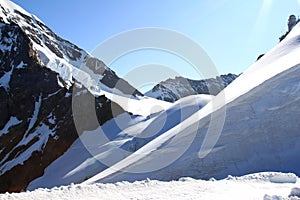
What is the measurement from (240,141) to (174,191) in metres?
8.46

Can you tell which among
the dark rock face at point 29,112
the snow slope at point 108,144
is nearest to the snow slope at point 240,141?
the snow slope at point 108,144

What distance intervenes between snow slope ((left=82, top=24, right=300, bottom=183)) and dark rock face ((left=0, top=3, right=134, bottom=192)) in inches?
1437

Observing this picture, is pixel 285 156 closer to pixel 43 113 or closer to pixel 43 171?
pixel 43 171

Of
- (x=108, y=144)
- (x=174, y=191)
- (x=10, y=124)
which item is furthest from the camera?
(x=10, y=124)

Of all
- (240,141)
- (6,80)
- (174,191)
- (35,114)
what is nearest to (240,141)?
(240,141)

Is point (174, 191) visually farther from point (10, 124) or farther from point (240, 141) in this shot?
point (10, 124)

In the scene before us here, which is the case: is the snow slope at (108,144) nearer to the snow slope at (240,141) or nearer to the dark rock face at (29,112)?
the dark rock face at (29,112)

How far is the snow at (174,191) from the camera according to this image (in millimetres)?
8883

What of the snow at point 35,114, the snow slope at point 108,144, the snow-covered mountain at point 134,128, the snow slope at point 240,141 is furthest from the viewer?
the snow at point 35,114

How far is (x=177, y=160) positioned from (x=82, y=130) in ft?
145

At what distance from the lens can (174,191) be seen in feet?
31.1

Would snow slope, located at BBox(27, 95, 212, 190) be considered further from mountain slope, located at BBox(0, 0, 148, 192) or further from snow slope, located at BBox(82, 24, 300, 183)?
snow slope, located at BBox(82, 24, 300, 183)

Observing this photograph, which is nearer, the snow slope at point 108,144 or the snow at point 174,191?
the snow at point 174,191

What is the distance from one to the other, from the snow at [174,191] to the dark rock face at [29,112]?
42189mm
